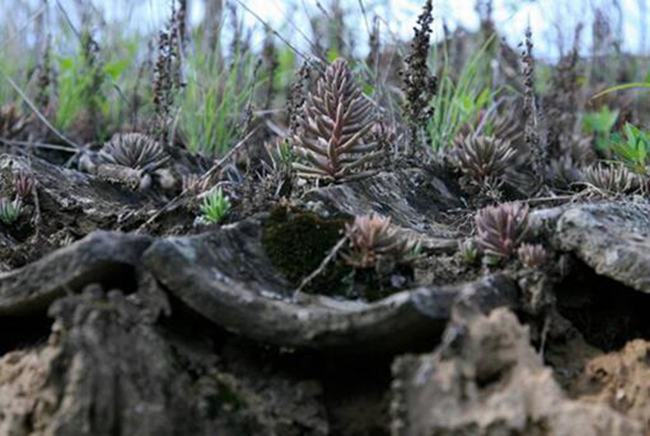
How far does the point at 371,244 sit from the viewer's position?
2.91 m

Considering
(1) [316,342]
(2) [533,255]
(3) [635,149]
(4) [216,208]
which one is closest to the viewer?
(1) [316,342]

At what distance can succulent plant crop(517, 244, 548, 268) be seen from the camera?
2906 millimetres

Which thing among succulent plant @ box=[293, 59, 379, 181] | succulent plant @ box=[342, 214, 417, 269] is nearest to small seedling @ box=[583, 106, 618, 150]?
succulent plant @ box=[293, 59, 379, 181]

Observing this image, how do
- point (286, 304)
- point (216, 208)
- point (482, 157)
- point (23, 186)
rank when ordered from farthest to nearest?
1. point (482, 157)
2. point (23, 186)
3. point (216, 208)
4. point (286, 304)

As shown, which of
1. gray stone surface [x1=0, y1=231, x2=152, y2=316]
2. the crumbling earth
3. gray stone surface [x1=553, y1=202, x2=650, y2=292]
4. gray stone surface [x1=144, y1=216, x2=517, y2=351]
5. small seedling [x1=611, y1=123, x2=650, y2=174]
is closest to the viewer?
the crumbling earth

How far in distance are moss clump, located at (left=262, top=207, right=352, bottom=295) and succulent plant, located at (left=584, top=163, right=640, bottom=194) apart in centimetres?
150

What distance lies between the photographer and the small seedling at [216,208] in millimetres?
3348

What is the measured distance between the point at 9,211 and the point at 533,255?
2.16 m

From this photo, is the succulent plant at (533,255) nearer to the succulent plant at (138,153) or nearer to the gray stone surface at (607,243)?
the gray stone surface at (607,243)

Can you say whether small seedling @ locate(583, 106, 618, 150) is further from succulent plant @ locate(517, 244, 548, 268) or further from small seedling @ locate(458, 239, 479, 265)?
succulent plant @ locate(517, 244, 548, 268)

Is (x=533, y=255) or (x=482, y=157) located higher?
(x=482, y=157)

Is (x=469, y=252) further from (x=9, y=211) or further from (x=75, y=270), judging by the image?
(x=9, y=211)

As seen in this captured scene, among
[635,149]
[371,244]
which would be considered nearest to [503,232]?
[371,244]

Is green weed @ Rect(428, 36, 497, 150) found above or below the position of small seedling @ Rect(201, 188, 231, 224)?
above
